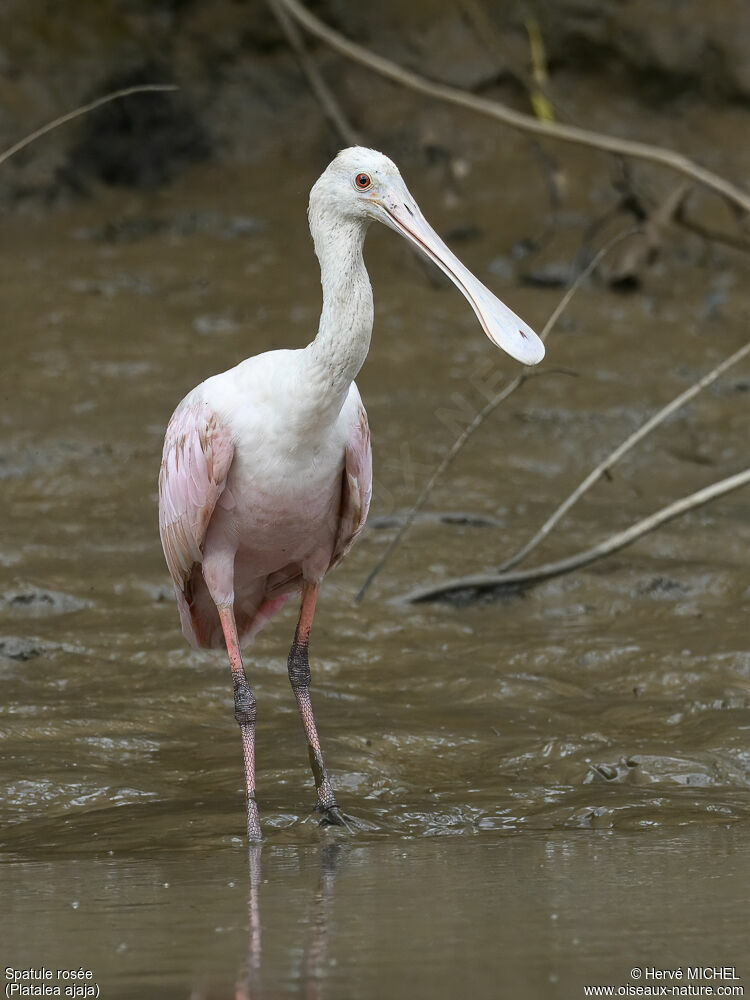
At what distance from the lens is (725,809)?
5125mm

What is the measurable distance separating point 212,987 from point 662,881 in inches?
54.1

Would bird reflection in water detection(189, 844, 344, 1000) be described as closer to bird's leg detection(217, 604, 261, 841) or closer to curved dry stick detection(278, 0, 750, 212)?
bird's leg detection(217, 604, 261, 841)

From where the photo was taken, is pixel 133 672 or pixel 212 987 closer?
pixel 212 987

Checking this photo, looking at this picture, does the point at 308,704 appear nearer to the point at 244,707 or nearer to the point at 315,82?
the point at 244,707

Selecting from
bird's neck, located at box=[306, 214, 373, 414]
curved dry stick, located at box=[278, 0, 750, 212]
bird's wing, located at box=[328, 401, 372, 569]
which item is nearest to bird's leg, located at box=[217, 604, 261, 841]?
bird's wing, located at box=[328, 401, 372, 569]

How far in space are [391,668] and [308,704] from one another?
1.06m

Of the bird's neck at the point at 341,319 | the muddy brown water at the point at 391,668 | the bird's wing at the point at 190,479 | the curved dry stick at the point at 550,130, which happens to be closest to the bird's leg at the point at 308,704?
the muddy brown water at the point at 391,668

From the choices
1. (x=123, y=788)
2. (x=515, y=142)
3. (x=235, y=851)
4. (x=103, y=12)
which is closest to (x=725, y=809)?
(x=235, y=851)

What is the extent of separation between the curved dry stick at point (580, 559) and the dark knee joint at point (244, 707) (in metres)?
1.85

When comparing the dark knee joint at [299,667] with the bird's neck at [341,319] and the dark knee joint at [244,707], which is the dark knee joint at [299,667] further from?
the bird's neck at [341,319]

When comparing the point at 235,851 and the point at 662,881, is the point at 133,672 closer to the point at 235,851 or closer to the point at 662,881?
the point at 235,851

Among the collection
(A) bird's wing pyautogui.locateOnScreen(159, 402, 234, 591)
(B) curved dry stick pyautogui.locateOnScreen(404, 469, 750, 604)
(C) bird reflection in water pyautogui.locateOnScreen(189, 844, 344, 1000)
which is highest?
(B) curved dry stick pyautogui.locateOnScreen(404, 469, 750, 604)

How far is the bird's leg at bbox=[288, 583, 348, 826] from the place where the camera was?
5168 mm

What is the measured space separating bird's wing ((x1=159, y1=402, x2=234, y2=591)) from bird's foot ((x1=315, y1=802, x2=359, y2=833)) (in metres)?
1.06
